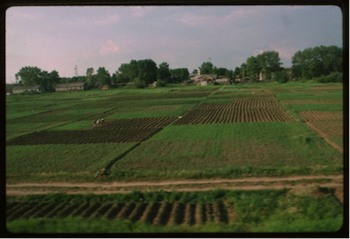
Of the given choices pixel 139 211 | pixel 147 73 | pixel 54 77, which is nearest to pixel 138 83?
pixel 147 73

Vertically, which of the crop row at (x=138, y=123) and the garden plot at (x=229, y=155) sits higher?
the crop row at (x=138, y=123)

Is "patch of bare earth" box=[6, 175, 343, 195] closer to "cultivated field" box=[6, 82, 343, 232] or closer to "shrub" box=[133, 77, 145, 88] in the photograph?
"cultivated field" box=[6, 82, 343, 232]

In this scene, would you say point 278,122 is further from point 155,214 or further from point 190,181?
point 155,214

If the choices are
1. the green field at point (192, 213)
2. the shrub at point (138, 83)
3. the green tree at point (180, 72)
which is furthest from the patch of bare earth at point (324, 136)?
the shrub at point (138, 83)

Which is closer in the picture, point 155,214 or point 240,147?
point 155,214

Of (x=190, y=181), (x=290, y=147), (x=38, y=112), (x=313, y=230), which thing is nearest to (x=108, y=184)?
(x=190, y=181)

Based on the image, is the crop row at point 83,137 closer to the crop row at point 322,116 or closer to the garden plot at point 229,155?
the garden plot at point 229,155
